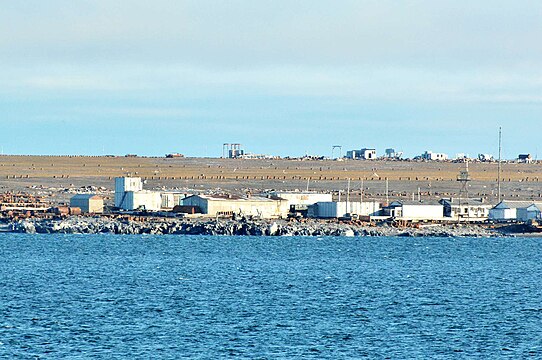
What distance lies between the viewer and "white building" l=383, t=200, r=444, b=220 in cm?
12706

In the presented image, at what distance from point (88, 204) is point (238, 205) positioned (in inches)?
647

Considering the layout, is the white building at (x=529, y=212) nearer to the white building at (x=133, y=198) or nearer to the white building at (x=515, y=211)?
the white building at (x=515, y=211)

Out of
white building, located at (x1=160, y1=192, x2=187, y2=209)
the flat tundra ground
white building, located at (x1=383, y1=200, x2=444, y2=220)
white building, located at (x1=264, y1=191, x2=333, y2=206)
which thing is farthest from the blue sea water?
the flat tundra ground

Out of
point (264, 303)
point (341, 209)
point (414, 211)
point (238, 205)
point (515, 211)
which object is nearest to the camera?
point (264, 303)

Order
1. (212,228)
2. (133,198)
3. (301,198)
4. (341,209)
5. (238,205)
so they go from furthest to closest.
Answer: (301,198) < (133,198) < (341,209) < (238,205) < (212,228)

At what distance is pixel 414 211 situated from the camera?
12756 cm

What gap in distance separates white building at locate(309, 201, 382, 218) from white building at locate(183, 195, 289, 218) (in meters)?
3.63

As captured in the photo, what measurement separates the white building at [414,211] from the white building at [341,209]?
55.9 inches

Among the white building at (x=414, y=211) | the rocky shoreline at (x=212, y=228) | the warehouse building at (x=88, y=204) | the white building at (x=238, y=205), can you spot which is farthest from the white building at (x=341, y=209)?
the warehouse building at (x=88, y=204)

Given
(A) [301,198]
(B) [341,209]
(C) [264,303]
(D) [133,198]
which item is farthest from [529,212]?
(C) [264,303]

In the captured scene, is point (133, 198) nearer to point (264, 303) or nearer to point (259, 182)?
point (259, 182)

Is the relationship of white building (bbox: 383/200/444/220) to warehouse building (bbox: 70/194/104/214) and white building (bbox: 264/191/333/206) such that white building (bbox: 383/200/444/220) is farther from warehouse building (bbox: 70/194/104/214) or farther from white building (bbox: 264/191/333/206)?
warehouse building (bbox: 70/194/104/214)

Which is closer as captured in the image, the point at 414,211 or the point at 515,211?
the point at 515,211

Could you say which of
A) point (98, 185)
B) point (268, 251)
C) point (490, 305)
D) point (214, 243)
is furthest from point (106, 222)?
point (490, 305)
